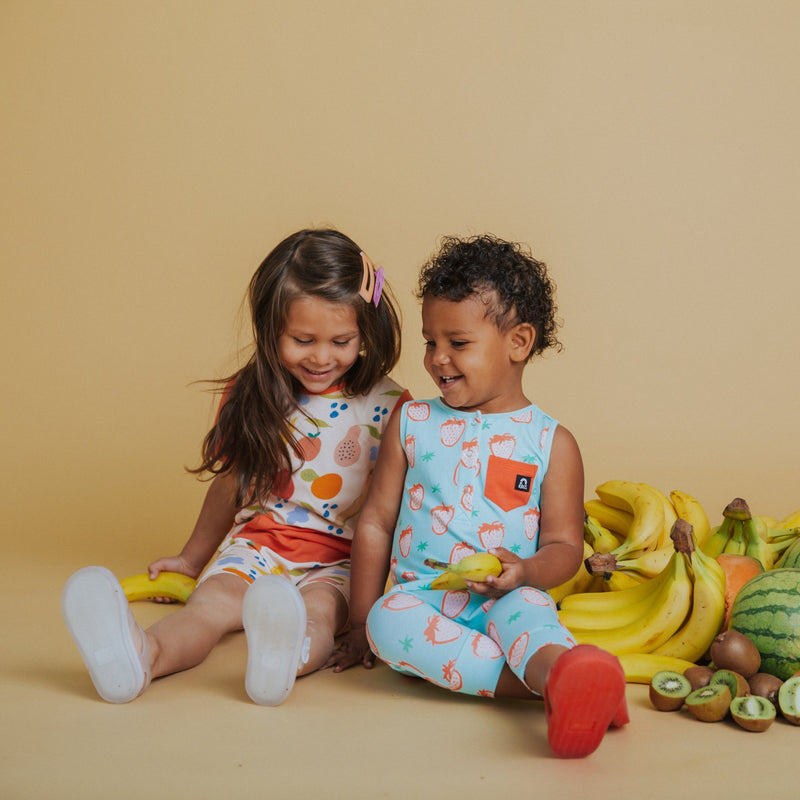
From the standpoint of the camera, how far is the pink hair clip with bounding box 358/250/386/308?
3393 millimetres

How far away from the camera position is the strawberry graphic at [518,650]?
2.56m

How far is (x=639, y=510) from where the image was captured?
3508 mm

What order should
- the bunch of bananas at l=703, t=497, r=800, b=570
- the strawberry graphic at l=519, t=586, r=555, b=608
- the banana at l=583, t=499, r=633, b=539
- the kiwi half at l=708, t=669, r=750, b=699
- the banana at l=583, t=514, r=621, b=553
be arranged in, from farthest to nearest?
the banana at l=583, t=499, r=633, b=539 < the banana at l=583, t=514, r=621, b=553 < the bunch of bananas at l=703, t=497, r=800, b=570 < the strawberry graphic at l=519, t=586, r=555, b=608 < the kiwi half at l=708, t=669, r=750, b=699

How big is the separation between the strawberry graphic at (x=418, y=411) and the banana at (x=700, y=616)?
2.86 feet

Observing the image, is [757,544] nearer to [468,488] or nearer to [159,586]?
[468,488]

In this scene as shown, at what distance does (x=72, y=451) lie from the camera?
5141mm

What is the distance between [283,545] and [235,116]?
2773mm

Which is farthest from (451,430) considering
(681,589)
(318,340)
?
(681,589)

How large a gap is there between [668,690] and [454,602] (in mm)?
614

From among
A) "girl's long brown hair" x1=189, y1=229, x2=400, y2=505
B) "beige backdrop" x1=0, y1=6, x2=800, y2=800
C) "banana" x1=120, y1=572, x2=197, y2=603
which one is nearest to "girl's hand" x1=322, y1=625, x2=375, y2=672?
"girl's long brown hair" x1=189, y1=229, x2=400, y2=505

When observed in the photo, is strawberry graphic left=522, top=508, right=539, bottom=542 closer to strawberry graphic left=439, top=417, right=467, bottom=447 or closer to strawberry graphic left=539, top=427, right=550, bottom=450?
strawberry graphic left=539, top=427, right=550, bottom=450

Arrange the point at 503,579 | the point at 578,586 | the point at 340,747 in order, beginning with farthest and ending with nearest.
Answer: the point at 578,586
the point at 503,579
the point at 340,747

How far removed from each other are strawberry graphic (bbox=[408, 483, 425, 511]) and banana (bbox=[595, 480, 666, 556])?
2.29ft

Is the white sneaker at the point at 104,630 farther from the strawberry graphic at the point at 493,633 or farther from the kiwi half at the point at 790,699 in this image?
the kiwi half at the point at 790,699
